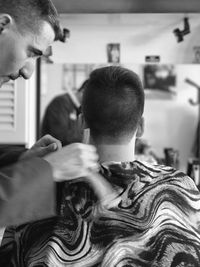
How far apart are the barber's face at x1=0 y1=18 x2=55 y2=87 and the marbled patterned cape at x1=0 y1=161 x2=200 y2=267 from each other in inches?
16.4

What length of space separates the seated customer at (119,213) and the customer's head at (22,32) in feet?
0.80

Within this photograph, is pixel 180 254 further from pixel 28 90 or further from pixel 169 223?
pixel 28 90

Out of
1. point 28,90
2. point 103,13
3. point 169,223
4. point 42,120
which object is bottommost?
point 169,223

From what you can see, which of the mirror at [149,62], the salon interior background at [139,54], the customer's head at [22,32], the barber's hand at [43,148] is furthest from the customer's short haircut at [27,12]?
the mirror at [149,62]

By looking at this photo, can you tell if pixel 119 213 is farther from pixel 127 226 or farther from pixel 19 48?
pixel 19 48

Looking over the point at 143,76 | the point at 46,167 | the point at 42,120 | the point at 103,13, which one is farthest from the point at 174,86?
the point at 46,167

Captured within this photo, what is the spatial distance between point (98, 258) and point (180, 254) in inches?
10.3

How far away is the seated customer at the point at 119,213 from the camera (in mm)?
1295

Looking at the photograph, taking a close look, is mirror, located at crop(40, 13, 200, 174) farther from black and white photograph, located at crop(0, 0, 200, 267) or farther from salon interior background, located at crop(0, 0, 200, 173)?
black and white photograph, located at crop(0, 0, 200, 267)

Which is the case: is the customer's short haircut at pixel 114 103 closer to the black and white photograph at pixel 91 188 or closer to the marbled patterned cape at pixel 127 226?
the black and white photograph at pixel 91 188

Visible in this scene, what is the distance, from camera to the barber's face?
1.23 m

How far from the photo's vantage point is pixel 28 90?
2.61m

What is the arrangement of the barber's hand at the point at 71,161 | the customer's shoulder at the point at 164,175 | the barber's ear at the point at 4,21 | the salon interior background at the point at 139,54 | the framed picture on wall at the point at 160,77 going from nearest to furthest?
the barber's hand at the point at 71,161 → the barber's ear at the point at 4,21 → the customer's shoulder at the point at 164,175 → the salon interior background at the point at 139,54 → the framed picture on wall at the point at 160,77

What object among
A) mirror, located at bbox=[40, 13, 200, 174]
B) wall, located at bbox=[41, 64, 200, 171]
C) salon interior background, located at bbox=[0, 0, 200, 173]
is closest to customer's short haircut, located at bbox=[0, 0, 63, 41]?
salon interior background, located at bbox=[0, 0, 200, 173]
